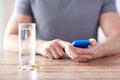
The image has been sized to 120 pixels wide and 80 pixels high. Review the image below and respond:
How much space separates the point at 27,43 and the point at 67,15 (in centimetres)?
75

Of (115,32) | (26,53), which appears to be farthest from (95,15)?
(26,53)

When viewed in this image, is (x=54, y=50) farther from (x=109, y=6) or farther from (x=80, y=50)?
(x=109, y=6)

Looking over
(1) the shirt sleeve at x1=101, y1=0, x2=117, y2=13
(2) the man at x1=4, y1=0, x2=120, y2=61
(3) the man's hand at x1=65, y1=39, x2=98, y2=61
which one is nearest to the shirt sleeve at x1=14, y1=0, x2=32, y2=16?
(2) the man at x1=4, y1=0, x2=120, y2=61

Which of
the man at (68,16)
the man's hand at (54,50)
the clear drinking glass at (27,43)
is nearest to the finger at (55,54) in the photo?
the man's hand at (54,50)

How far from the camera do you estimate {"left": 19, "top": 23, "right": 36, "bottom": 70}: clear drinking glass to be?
4.16 ft

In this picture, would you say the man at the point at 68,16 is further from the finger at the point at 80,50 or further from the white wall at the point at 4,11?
the white wall at the point at 4,11

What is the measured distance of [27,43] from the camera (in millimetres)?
1300

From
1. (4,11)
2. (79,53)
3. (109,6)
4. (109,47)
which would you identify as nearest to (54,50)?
(79,53)

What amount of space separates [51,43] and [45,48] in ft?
0.13

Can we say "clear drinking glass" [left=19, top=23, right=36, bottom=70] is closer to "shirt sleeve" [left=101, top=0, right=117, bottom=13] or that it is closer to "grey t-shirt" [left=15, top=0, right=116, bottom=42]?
"grey t-shirt" [left=15, top=0, right=116, bottom=42]

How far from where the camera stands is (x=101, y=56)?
4.79 feet

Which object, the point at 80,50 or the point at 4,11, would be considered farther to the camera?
the point at 4,11

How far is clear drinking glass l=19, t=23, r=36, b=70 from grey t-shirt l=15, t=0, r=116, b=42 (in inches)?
27.9

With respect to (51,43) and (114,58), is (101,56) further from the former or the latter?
(51,43)
